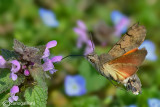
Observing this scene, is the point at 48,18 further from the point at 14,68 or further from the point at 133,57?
the point at 14,68

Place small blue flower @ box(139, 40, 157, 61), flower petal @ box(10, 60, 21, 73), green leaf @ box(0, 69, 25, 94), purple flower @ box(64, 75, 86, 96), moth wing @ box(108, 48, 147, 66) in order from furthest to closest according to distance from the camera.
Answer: small blue flower @ box(139, 40, 157, 61), purple flower @ box(64, 75, 86, 96), moth wing @ box(108, 48, 147, 66), green leaf @ box(0, 69, 25, 94), flower petal @ box(10, 60, 21, 73)

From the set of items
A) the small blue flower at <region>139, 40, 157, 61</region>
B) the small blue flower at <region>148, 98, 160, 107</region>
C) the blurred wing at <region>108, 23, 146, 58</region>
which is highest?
the small blue flower at <region>139, 40, 157, 61</region>

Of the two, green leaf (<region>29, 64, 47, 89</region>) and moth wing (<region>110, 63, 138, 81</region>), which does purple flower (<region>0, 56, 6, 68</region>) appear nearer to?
green leaf (<region>29, 64, 47, 89</region>)

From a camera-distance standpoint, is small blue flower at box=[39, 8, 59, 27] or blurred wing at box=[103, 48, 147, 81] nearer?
blurred wing at box=[103, 48, 147, 81]

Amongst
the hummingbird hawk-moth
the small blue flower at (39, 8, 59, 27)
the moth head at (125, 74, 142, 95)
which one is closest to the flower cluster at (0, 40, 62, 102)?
the hummingbird hawk-moth

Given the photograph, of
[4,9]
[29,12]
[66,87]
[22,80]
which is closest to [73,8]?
[29,12]

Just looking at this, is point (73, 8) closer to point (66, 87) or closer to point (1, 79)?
point (66, 87)

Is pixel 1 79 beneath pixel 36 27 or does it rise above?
beneath
